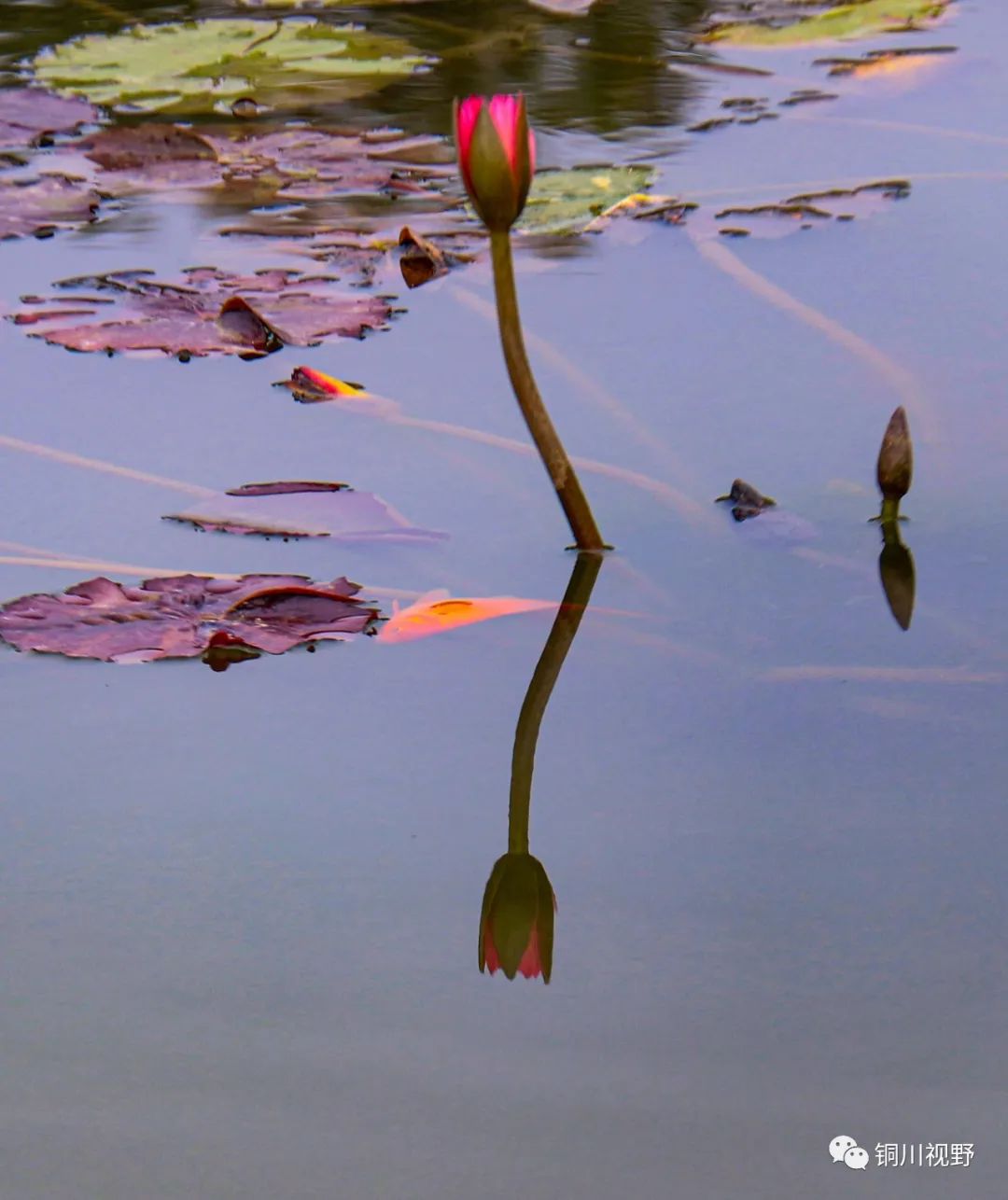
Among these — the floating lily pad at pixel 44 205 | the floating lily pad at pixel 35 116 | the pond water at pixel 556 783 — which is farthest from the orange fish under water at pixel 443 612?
the floating lily pad at pixel 35 116

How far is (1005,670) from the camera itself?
1109mm

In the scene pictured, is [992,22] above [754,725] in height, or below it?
above

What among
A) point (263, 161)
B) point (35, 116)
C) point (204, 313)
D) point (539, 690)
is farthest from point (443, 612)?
point (35, 116)

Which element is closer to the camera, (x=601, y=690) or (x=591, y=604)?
(x=601, y=690)

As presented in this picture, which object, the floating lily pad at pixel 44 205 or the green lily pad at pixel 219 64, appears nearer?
the floating lily pad at pixel 44 205

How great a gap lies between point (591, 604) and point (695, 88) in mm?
1885

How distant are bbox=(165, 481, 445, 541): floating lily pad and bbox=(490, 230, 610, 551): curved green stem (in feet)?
0.41

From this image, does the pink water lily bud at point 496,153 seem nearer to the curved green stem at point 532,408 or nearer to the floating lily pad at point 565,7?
the curved green stem at point 532,408

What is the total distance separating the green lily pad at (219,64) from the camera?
9.78 feet

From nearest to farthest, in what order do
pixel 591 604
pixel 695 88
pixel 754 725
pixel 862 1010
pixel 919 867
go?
pixel 862 1010 < pixel 919 867 < pixel 754 725 < pixel 591 604 < pixel 695 88

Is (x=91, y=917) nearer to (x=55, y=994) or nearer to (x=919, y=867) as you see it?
(x=55, y=994)

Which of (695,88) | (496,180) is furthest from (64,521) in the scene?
(695,88)

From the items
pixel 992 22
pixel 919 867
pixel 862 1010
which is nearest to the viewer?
pixel 862 1010

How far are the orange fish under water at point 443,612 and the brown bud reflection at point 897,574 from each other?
26 cm
